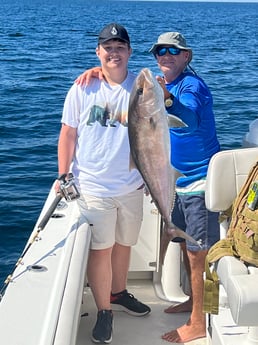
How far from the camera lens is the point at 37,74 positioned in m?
19.0

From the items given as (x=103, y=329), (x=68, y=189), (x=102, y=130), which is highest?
(x=102, y=130)

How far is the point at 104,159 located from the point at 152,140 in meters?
0.45

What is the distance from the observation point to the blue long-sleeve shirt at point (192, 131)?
3.04 metres

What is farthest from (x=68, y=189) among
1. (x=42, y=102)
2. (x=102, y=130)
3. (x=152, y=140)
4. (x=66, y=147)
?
(x=42, y=102)

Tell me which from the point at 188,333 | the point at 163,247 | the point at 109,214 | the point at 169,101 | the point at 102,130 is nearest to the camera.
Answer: the point at 169,101

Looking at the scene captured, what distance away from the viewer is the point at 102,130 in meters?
3.20

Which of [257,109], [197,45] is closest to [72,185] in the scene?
[257,109]

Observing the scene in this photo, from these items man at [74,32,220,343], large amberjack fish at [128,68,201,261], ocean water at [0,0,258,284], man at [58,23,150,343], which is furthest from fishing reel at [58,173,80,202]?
ocean water at [0,0,258,284]

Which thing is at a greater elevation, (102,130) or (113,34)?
(113,34)

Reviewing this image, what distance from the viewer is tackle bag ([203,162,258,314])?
2786 mm

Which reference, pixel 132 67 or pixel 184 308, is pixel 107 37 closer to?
pixel 184 308

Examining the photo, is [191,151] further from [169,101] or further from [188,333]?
[188,333]

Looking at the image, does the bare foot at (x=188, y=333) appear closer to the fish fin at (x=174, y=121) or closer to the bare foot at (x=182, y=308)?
the bare foot at (x=182, y=308)

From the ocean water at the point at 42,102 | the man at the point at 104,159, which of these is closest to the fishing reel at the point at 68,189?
the man at the point at 104,159
